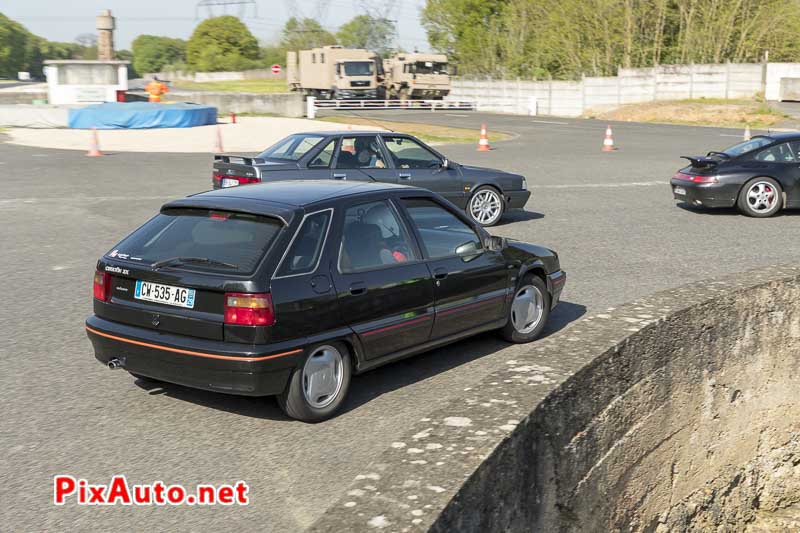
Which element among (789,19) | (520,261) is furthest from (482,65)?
(520,261)

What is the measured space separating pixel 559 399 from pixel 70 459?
276 cm

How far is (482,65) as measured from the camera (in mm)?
81688

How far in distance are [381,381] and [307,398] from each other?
1.07m

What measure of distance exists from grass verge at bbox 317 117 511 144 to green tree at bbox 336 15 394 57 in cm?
6011

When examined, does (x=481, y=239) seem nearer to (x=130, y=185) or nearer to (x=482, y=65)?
(x=130, y=185)

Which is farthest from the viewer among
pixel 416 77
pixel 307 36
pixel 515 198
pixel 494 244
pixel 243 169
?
pixel 307 36

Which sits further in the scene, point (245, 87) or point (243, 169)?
point (245, 87)

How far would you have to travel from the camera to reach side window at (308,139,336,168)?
1318 centimetres

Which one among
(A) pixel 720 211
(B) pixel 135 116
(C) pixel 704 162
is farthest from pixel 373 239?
(B) pixel 135 116

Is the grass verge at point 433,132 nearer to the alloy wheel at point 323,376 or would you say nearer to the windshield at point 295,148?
the windshield at point 295,148

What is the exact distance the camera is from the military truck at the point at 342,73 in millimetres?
59156

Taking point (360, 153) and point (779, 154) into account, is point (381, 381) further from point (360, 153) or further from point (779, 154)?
point (779, 154)

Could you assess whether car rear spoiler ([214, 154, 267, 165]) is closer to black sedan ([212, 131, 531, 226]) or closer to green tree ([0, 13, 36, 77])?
black sedan ([212, 131, 531, 226])

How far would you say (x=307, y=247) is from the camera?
6.06 meters
